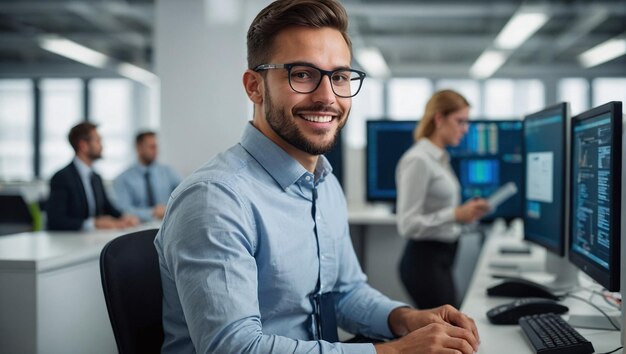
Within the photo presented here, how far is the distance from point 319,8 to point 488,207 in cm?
157

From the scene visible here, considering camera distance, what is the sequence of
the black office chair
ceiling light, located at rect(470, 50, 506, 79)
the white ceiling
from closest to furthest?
the black office chair
the white ceiling
ceiling light, located at rect(470, 50, 506, 79)

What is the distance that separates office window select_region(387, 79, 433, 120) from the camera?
11.6 m

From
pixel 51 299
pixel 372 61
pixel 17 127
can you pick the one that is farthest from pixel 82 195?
pixel 17 127

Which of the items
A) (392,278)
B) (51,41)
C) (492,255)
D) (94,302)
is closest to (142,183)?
(392,278)

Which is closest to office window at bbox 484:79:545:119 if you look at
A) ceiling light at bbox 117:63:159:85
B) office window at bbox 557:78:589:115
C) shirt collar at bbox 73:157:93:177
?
office window at bbox 557:78:589:115

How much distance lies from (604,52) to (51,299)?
8989 mm

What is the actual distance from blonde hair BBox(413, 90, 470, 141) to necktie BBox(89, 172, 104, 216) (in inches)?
76.4

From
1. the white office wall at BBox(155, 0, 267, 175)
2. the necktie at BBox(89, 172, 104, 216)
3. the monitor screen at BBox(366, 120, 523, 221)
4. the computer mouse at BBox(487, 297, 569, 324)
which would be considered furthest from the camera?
the white office wall at BBox(155, 0, 267, 175)

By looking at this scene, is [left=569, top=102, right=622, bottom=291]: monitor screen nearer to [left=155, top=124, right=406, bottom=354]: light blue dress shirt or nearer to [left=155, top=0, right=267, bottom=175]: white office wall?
[left=155, top=124, right=406, bottom=354]: light blue dress shirt

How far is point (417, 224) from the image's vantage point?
102 inches

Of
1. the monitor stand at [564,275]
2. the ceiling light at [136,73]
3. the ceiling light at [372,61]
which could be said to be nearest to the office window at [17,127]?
the ceiling light at [136,73]

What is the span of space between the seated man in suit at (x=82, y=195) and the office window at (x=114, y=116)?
7.92 metres

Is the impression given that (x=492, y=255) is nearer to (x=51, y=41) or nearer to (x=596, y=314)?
(x=596, y=314)

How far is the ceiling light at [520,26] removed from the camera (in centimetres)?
636
